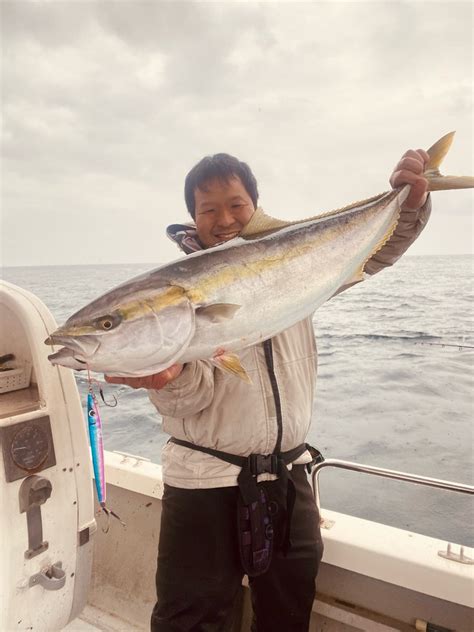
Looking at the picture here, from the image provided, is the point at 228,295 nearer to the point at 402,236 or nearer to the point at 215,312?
the point at 215,312

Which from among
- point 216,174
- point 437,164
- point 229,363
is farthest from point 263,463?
point 437,164

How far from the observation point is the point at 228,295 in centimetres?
175

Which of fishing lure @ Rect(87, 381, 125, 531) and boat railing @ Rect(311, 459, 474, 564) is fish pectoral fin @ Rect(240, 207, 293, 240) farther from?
boat railing @ Rect(311, 459, 474, 564)

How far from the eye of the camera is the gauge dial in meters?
2.34

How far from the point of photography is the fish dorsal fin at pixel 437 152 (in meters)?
2.20

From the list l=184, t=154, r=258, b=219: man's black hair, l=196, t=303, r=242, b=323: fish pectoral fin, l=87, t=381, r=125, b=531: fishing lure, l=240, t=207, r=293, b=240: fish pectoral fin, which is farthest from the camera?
l=87, t=381, r=125, b=531: fishing lure

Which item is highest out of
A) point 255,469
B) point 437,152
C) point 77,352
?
point 437,152

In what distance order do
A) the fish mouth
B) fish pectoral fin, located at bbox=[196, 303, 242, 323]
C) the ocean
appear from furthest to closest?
1. the ocean
2. fish pectoral fin, located at bbox=[196, 303, 242, 323]
3. the fish mouth

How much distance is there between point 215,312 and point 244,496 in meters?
1.06

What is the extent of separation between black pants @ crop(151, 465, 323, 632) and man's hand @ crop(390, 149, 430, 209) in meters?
1.62

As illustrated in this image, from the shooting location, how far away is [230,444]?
2.25m

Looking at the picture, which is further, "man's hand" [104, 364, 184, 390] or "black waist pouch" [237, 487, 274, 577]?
"black waist pouch" [237, 487, 274, 577]

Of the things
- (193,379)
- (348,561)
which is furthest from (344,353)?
(193,379)

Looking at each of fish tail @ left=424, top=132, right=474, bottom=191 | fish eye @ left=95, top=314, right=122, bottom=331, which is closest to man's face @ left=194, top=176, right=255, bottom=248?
fish tail @ left=424, top=132, right=474, bottom=191
